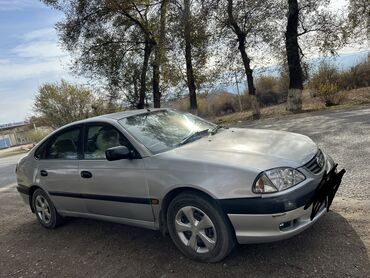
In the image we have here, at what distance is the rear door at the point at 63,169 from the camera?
4.92m

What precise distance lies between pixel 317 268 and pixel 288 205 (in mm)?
611

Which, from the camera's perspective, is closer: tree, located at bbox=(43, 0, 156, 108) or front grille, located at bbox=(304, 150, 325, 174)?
front grille, located at bbox=(304, 150, 325, 174)

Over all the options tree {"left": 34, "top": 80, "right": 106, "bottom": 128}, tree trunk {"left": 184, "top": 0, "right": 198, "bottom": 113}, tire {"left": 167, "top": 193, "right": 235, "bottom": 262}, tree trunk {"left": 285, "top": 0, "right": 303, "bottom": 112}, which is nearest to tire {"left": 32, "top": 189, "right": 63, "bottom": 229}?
tire {"left": 167, "top": 193, "right": 235, "bottom": 262}

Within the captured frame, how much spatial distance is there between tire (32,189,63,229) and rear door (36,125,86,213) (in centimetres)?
18

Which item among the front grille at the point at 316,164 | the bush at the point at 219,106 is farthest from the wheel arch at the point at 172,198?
the bush at the point at 219,106

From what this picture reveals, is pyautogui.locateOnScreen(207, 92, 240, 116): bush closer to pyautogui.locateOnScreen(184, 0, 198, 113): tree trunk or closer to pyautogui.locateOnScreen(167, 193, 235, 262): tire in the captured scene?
pyautogui.locateOnScreen(184, 0, 198, 113): tree trunk

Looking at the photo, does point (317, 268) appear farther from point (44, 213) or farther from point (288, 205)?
point (44, 213)

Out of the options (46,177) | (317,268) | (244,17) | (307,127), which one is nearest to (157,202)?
(317,268)

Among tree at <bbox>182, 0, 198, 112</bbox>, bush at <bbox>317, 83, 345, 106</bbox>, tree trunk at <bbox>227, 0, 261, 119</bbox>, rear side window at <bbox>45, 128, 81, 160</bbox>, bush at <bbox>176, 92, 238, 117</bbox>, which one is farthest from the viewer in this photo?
bush at <bbox>176, 92, 238, 117</bbox>

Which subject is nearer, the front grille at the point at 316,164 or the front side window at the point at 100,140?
the front grille at the point at 316,164

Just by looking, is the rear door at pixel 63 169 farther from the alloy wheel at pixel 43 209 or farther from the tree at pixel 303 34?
the tree at pixel 303 34

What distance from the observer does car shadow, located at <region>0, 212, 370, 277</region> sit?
3.44 m

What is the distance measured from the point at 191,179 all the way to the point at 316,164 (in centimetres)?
127

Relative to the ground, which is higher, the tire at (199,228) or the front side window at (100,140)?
the front side window at (100,140)
